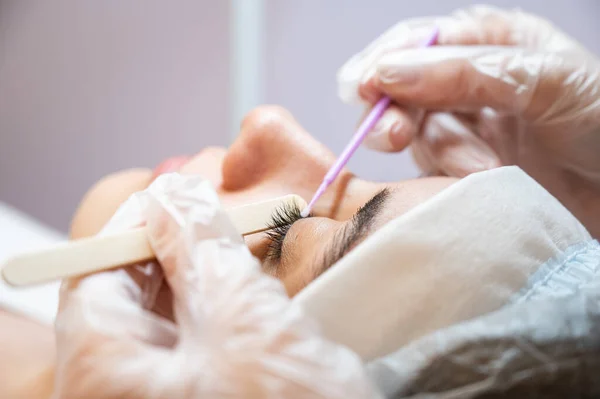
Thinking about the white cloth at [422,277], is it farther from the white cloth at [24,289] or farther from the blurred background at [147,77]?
the blurred background at [147,77]

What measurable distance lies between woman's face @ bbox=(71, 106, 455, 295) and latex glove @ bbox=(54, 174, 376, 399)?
10cm

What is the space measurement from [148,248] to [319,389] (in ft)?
0.73

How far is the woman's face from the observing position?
59 cm

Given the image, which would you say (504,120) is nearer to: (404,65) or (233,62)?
(404,65)

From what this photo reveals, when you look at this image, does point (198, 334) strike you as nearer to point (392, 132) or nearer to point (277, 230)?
point (277, 230)

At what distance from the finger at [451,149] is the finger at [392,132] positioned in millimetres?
82

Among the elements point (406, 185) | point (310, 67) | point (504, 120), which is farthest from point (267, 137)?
point (310, 67)

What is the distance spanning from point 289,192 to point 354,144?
0.14 metres

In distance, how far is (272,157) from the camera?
31.4 inches

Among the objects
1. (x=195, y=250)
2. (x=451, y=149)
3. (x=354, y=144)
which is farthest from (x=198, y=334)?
(x=451, y=149)

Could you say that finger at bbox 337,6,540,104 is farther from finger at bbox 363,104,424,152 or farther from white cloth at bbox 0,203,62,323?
white cloth at bbox 0,203,62,323

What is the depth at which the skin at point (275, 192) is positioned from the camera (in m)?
0.61

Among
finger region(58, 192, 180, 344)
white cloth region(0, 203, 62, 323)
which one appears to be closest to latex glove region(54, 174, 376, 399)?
finger region(58, 192, 180, 344)

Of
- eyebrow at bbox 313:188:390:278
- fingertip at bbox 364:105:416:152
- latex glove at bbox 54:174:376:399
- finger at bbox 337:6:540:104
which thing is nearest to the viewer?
latex glove at bbox 54:174:376:399
